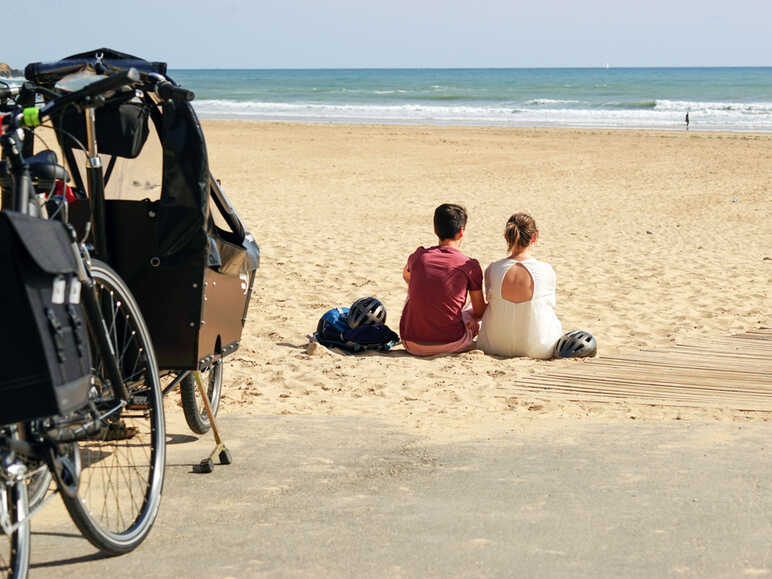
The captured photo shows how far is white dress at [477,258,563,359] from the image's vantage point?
687cm

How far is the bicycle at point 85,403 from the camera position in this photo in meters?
2.88

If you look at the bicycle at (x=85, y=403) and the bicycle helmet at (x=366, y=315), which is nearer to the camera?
the bicycle at (x=85, y=403)

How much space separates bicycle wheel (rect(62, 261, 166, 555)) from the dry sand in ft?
5.17

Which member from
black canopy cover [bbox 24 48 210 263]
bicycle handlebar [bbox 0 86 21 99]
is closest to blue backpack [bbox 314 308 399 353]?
black canopy cover [bbox 24 48 210 263]

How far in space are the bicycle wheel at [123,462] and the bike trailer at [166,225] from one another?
0.25 metres

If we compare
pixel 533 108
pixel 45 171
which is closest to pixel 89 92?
pixel 45 171

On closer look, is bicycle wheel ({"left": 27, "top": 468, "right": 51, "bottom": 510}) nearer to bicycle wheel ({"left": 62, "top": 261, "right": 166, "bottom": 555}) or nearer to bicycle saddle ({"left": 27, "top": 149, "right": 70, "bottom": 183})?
bicycle wheel ({"left": 62, "top": 261, "right": 166, "bottom": 555})

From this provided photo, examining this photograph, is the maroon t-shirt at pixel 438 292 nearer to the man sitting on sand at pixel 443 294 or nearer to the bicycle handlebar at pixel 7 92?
the man sitting on sand at pixel 443 294

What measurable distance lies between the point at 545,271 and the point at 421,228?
6993 mm

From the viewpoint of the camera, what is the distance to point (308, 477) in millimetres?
4355

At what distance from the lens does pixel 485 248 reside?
12336 millimetres

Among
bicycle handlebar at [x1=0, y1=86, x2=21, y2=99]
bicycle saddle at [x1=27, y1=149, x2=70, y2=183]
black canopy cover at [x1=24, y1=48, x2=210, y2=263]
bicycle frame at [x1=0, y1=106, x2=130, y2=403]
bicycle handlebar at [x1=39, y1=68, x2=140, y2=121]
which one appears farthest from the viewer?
black canopy cover at [x1=24, y1=48, x2=210, y2=263]

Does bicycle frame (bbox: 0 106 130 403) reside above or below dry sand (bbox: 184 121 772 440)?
above

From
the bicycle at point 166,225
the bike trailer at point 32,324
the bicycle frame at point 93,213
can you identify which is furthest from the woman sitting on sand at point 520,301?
the bike trailer at point 32,324
